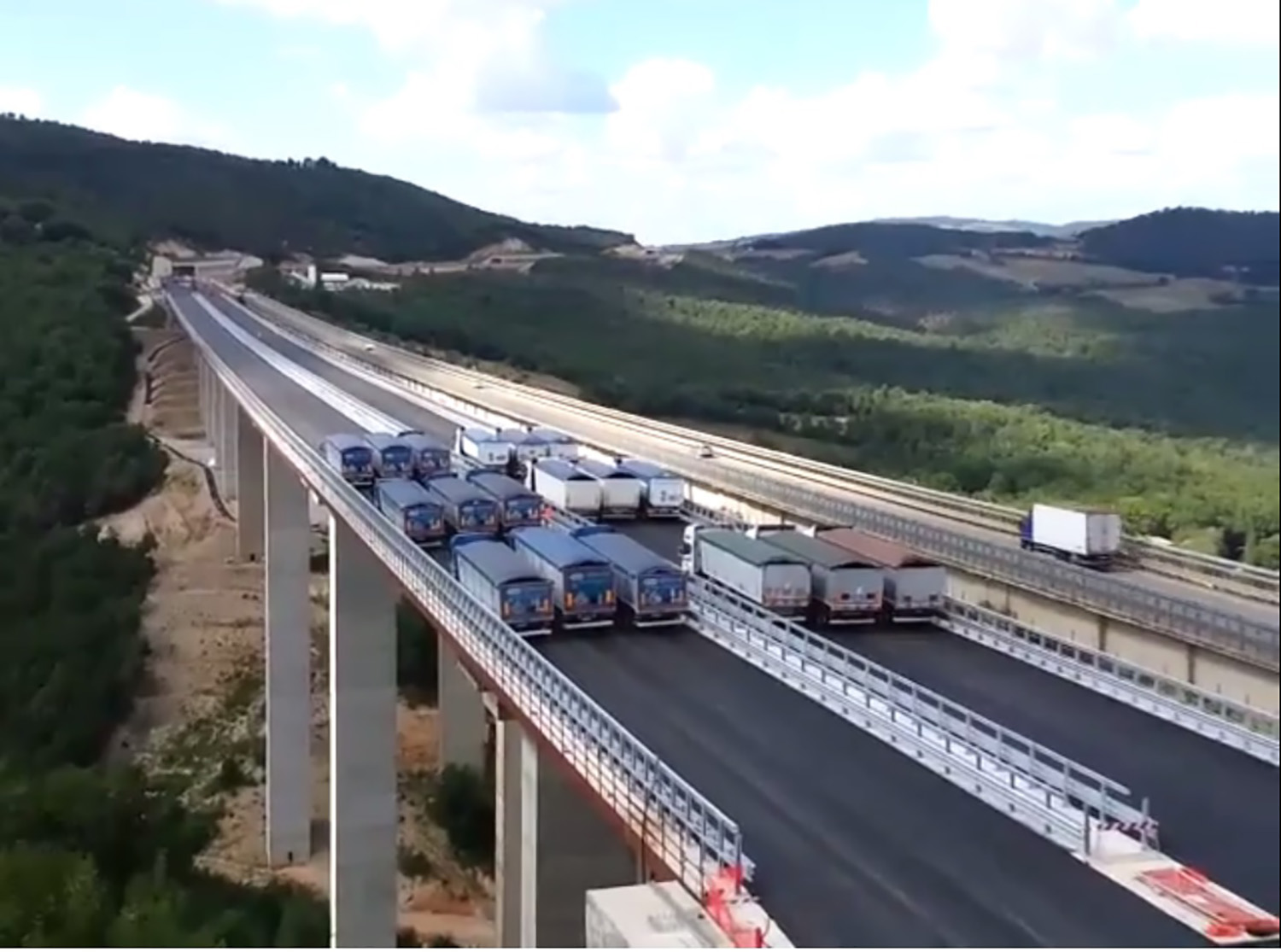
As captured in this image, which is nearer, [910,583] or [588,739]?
[588,739]

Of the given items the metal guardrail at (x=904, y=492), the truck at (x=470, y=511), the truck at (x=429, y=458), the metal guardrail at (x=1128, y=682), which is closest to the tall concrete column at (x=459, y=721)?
the truck at (x=429, y=458)

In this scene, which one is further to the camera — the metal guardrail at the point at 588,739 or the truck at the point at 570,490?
the truck at the point at 570,490

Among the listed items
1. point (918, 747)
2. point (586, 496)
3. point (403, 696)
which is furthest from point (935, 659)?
point (403, 696)

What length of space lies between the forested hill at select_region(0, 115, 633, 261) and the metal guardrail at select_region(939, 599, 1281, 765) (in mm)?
6074

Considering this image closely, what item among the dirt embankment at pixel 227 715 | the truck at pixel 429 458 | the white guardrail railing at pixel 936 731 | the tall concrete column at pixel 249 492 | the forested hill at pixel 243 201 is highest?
the forested hill at pixel 243 201

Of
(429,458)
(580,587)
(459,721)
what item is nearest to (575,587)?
(580,587)

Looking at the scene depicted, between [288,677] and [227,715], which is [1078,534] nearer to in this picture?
[288,677]

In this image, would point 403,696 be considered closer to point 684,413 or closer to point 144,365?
point 684,413

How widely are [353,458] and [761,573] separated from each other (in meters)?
9.39

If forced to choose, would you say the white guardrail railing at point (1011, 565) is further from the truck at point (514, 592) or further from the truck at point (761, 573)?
the truck at point (514, 592)

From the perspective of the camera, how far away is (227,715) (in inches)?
1027

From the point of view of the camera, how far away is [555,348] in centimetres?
3266

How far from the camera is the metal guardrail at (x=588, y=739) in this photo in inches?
278

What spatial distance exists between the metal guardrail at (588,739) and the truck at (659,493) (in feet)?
13.8
